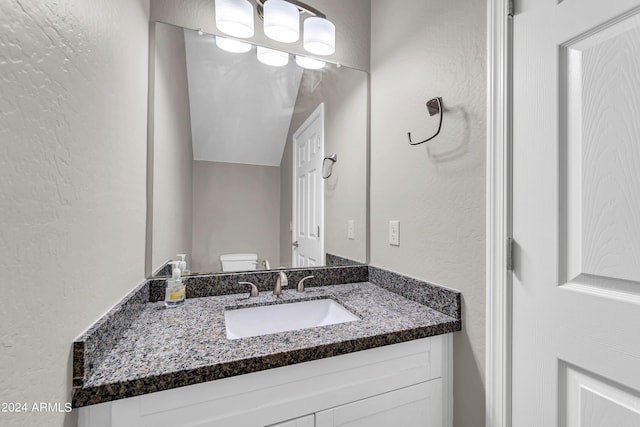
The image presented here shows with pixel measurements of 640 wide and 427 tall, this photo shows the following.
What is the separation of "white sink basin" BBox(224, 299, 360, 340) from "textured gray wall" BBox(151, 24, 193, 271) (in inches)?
13.9

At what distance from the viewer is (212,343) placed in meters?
0.74

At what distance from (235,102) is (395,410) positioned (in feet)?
4.47

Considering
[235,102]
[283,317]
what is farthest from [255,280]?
[235,102]

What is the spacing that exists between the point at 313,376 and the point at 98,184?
2.36ft

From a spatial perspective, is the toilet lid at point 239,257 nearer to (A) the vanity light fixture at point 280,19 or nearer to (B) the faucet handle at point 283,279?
(B) the faucet handle at point 283,279

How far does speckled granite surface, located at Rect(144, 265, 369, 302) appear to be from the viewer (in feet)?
3.77

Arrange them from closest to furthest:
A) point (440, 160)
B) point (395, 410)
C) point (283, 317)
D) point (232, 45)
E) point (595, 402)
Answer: point (595, 402), point (395, 410), point (440, 160), point (283, 317), point (232, 45)

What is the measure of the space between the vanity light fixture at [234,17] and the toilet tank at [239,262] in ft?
3.21

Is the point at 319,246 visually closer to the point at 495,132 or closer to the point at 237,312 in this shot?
the point at 237,312

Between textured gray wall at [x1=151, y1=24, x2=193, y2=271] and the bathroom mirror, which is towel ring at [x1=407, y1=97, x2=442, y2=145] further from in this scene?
textured gray wall at [x1=151, y1=24, x2=193, y2=271]

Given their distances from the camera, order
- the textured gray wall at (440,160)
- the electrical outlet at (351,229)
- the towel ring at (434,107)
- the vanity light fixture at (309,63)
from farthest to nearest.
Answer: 1. the electrical outlet at (351,229)
2. the vanity light fixture at (309,63)
3. the towel ring at (434,107)
4. the textured gray wall at (440,160)

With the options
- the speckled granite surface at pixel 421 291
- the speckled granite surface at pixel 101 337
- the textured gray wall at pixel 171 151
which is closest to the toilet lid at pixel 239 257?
the textured gray wall at pixel 171 151

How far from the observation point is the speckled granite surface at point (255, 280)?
115 centimetres

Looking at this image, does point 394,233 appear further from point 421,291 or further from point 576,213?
point 576,213
